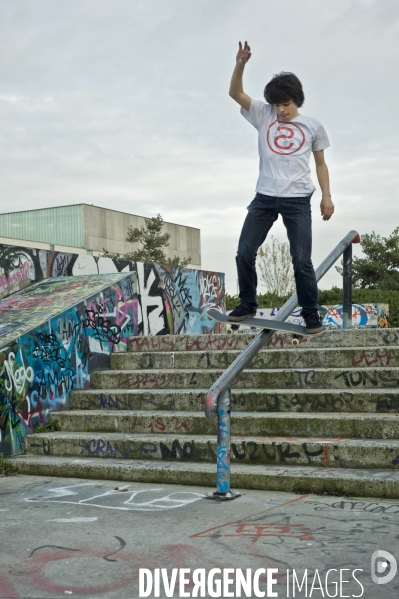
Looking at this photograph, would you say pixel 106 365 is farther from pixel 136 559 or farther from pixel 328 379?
pixel 136 559

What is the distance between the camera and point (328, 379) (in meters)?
6.34

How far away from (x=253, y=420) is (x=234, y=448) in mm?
392

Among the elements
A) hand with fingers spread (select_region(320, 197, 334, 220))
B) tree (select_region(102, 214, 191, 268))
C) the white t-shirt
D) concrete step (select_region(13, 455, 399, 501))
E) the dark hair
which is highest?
tree (select_region(102, 214, 191, 268))

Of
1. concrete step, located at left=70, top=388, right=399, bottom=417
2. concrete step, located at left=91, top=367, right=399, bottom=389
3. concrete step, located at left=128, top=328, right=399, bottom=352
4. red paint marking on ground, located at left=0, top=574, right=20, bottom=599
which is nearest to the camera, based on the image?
red paint marking on ground, located at left=0, top=574, right=20, bottom=599

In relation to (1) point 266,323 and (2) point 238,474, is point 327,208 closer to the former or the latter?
(1) point 266,323

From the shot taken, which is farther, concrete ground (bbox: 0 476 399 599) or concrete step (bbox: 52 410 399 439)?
concrete step (bbox: 52 410 399 439)

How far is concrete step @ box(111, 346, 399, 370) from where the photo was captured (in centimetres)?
643

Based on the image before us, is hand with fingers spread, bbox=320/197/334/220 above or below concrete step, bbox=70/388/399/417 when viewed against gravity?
above

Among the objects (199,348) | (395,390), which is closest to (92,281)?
(199,348)

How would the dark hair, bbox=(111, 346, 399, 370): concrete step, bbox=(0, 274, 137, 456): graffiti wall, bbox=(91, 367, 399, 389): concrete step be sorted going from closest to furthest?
1. the dark hair
2. bbox=(91, 367, 399, 389): concrete step
3. bbox=(111, 346, 399, 370): concrete step
4. bbox=(0, 274, 137, 456): graffiti wall

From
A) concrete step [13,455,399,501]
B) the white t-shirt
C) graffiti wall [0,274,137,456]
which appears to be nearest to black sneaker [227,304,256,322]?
the white t-shirt

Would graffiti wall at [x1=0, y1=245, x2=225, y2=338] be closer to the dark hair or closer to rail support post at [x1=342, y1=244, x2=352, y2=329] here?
rail support post at [x1=342, y1=244, x2=352, y2=329]

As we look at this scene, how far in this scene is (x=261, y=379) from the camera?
6688mm

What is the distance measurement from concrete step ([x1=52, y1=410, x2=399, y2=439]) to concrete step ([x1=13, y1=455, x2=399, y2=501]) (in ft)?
1.46
